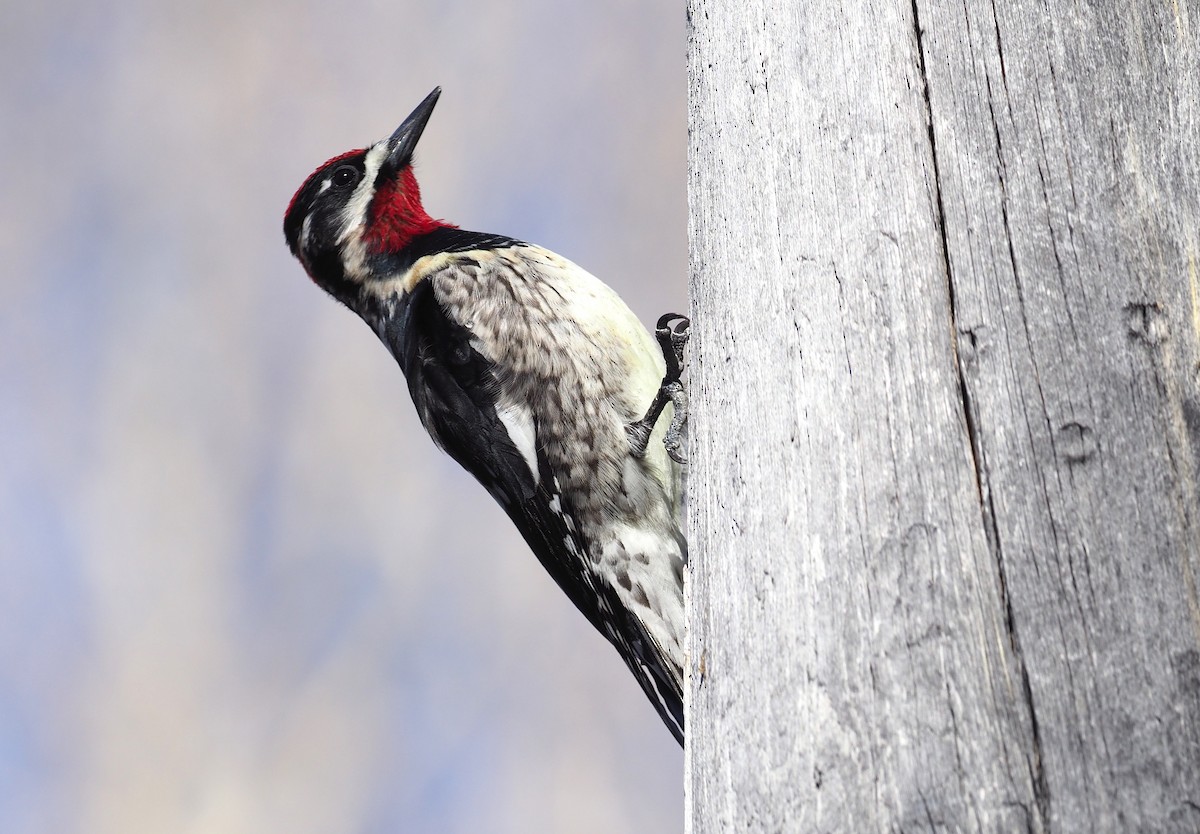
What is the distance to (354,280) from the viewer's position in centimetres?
300

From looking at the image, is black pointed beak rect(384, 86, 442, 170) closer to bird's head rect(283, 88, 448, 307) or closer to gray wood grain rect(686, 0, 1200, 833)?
bird's head rect(283, 88, 448, 307)

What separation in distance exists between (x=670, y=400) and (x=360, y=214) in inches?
51.9

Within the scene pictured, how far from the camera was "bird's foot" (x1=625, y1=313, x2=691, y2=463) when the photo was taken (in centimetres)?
209

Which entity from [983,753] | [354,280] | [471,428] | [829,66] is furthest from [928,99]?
[354,280]

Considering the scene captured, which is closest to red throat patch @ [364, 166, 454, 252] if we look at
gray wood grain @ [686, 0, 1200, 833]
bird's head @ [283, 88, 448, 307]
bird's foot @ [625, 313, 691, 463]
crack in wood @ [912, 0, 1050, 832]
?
bird's head @ [283, 88, 448, 307]

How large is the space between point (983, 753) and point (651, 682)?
5.54 feet

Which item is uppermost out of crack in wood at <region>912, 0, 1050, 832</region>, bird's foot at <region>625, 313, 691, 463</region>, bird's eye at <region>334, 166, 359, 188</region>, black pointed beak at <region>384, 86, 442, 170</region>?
black pointed beak at <region>384, 86, 442, 170</region>

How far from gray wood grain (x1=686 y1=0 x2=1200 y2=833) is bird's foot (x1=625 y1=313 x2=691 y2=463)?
3.39 ft

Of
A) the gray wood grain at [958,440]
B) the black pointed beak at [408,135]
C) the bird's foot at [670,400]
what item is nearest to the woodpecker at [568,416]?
the bird's foot at [670,400]

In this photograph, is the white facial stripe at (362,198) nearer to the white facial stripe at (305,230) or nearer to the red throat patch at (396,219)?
the red throat patch at (396,219)

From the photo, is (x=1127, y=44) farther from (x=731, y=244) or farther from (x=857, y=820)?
(x=857, y=820)

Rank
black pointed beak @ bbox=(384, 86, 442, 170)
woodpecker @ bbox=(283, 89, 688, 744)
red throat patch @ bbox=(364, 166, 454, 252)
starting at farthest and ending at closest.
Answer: black pointed beak @ bbox=(384, 86, 442, 170) < red throat patch @ bbox=(364, 166, 454, 252) < woodpecker @ bbox=(283, 89, 688, 744)

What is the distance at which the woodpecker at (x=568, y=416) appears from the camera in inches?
87.0

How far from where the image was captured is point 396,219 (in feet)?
9.68
